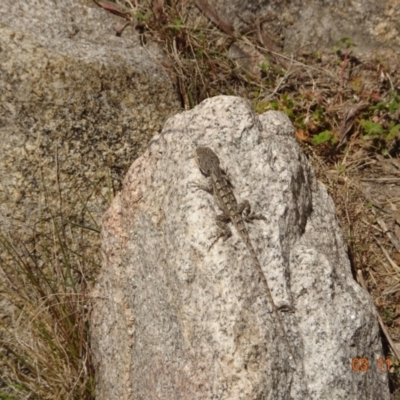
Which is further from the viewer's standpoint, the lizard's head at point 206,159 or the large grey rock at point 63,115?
the large grey rock at point 63,115

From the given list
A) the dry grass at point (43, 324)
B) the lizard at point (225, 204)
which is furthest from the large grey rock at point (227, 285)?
the dry grass at point (43, 324)

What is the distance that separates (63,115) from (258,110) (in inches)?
84.2

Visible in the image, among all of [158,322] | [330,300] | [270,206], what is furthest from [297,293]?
[158,322]

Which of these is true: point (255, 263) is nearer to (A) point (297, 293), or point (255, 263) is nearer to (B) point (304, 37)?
(A) point (297, 293)

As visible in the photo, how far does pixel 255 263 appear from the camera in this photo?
3473 millimetres

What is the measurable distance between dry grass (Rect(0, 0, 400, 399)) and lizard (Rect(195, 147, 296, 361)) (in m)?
1.39

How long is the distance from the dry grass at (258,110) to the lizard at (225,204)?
139 cm

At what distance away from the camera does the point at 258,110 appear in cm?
601

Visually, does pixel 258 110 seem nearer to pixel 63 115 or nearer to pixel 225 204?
pixel 63 115

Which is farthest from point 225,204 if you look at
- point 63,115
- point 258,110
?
point 258,110

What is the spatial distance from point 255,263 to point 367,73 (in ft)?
11.4

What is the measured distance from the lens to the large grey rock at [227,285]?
332 cm

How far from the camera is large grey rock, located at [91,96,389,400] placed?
10.9ft

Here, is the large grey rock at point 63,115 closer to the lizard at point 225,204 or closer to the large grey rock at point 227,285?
the large grey rock at point 227,285
